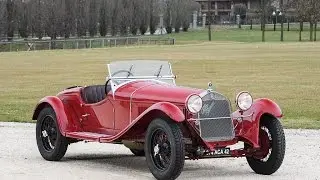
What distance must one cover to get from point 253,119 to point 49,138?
3547mm

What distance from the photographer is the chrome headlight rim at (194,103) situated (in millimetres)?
Answer: 10281

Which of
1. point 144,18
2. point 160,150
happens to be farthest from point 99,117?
point 144,18

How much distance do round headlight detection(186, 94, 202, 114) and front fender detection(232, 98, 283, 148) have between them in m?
0.80

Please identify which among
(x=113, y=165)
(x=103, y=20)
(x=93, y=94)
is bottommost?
(x=113, y=165)

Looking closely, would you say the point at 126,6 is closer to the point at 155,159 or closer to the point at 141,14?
the point at 141,14

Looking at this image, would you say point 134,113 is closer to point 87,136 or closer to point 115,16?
point 87,136

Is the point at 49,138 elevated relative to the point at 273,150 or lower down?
lower down

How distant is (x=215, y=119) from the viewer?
1059cm

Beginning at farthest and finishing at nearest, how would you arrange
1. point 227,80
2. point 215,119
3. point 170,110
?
point 227,80
point 215,119
point 170,110

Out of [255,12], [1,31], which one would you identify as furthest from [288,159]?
[255,12]

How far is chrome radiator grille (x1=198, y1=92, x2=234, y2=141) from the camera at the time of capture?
34.4ft

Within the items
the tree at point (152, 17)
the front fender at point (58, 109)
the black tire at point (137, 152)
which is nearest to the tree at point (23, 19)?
the tree at point (152, 17)

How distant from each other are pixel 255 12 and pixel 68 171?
16492cm

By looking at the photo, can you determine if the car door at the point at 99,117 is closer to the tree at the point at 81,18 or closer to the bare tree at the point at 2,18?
the bare tree at the point at 2,18
